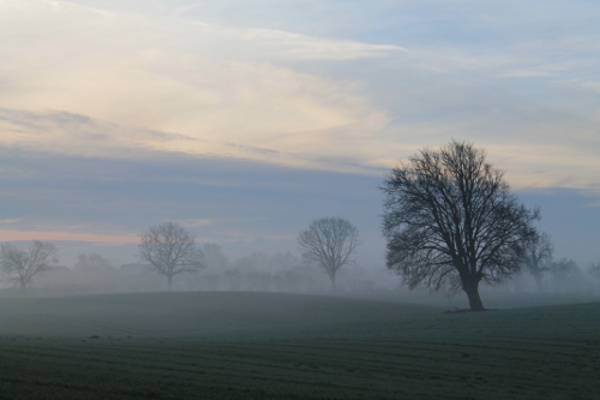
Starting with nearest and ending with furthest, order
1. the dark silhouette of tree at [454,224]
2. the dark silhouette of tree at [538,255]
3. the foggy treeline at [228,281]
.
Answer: the dark silhouette of tree at [454,224]
the dark silhouette of tree at [538,255]
the foggy treeline at [228,281]

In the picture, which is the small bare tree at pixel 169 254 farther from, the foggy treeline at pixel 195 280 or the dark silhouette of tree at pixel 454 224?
the dark silhouette of tree at pixel 454 224

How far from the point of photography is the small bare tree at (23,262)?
271ft

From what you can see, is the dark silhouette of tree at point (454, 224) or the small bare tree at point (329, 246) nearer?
the dark silhouette of tree at point (454, 224)

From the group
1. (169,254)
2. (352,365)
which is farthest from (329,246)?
(352,365)

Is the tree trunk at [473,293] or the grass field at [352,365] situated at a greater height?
the tree trunk at [473,293]

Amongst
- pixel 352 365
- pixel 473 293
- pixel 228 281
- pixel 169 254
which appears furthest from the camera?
pixel 228 281

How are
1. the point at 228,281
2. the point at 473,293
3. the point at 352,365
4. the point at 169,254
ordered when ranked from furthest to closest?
the point at 228,281, the point at 169,254, the point at 473,293, the point at 352,365

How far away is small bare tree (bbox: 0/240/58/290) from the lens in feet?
271

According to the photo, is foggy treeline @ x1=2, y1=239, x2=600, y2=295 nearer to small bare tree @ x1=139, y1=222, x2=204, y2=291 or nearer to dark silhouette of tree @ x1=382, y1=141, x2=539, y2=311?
small bare tree @ x1=139, y1=222, x2=204, y2=291

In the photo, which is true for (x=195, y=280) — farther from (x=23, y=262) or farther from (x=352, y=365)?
(x=352, y=365)

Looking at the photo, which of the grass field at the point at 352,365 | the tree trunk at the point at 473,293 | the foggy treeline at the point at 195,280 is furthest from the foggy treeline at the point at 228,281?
the grass field at the point at 352,365

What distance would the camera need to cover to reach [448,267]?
1439 inches

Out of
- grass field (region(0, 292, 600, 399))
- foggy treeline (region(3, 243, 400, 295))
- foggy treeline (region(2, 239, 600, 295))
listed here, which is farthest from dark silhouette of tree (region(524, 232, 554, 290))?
grass field (region(0, 292, 600, 399))

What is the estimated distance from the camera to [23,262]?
8375 centimetres
